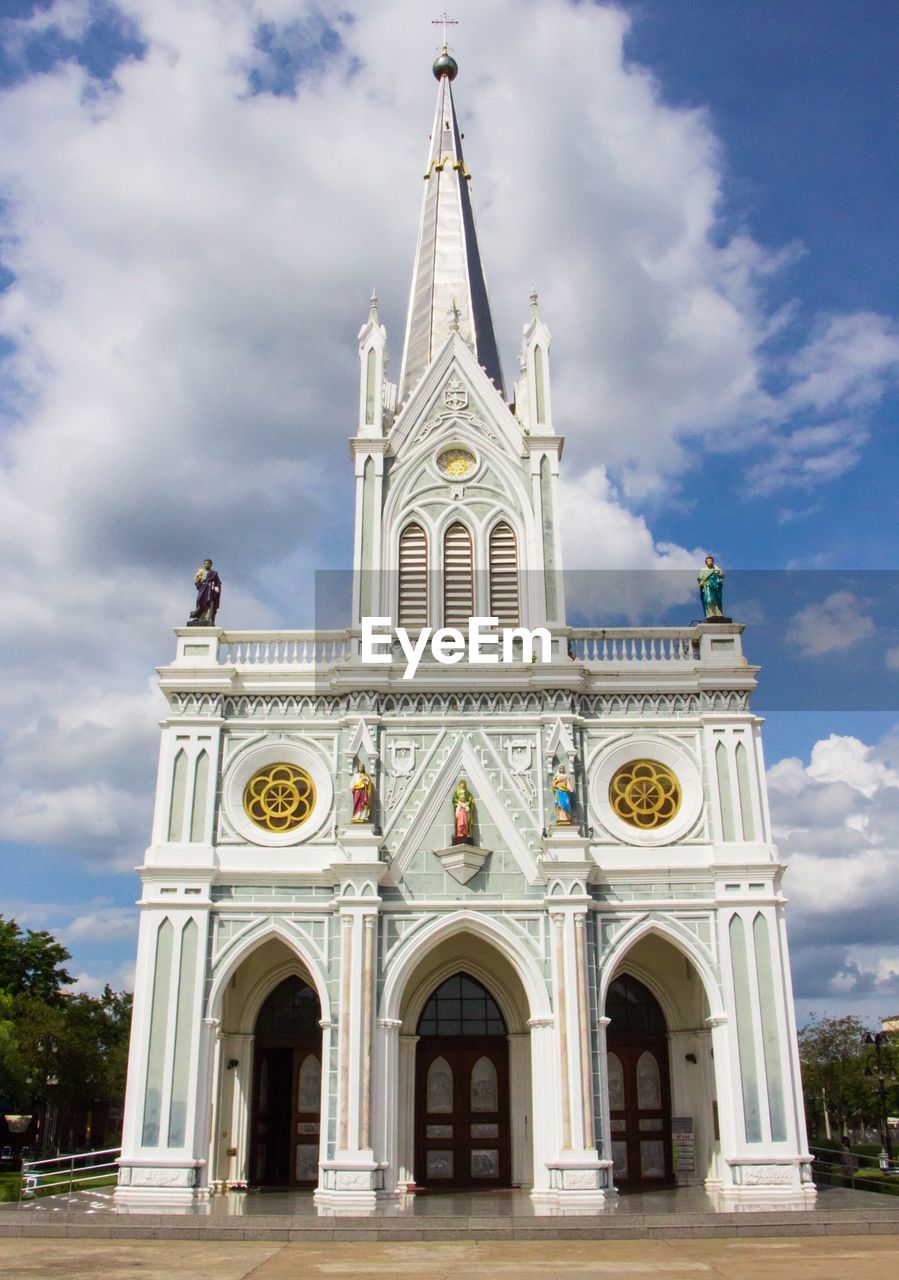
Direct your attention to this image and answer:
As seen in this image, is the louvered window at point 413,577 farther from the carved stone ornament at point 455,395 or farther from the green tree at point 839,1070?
the green tree at point 839,1070

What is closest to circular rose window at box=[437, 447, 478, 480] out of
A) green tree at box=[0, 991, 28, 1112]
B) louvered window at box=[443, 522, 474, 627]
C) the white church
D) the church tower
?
the church tower

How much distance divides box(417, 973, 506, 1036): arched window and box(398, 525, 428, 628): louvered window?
854 centimetres

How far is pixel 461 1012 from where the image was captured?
84.6 ft

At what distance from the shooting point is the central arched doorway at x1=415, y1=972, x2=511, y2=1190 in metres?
24.6

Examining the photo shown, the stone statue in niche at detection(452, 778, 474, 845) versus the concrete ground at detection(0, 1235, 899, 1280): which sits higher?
the stone statue in niche at detection(452, 778, 474, 845)

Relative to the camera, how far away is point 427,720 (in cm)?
2541

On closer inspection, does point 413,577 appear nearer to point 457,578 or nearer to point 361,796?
point 457,578

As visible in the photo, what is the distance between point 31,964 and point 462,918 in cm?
3296

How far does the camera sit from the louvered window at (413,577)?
27516 mm

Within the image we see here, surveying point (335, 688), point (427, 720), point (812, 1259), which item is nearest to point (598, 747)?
point (427, 720)

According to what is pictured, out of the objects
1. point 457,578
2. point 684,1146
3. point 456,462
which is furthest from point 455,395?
point 684,1146

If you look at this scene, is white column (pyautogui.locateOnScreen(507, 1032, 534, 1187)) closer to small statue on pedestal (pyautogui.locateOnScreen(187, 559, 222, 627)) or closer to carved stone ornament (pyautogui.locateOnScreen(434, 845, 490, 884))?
carved stone ornament (pyautogui.locateOnScreen(434, 845, 490, 884))

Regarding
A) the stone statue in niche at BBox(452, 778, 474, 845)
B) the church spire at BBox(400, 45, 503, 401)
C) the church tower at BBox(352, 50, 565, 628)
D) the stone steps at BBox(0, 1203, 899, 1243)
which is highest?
the church spire at BBox(400, 45, 503, 401)

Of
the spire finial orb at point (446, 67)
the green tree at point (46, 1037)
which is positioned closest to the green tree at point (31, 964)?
the green tree at point (46, 1037)
